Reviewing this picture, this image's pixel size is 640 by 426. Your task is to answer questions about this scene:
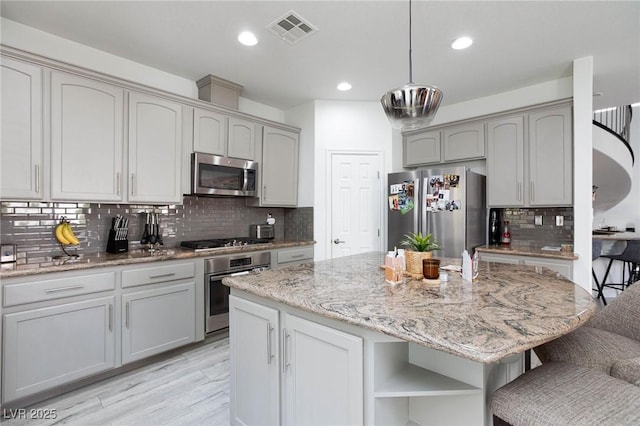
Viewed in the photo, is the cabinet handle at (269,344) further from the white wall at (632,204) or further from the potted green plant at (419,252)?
the white wall at (632,204)

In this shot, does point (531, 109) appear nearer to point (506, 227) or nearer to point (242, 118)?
point (506, 227)

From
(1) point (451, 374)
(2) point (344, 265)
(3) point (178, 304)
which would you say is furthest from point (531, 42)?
(3) point (178, 304)

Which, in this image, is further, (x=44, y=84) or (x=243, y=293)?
(x=44, y=84)

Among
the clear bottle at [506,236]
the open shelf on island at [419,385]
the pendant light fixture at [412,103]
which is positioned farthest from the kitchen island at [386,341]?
the clear bottle at [506,236]

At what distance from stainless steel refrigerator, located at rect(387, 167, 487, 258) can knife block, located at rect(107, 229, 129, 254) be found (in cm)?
279

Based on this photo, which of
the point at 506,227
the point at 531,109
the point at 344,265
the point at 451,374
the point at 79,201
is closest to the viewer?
the point at 451,374

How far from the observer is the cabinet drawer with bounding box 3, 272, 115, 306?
192 centimetres

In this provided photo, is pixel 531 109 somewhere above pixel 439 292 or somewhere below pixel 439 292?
above

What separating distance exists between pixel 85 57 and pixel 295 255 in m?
2.67

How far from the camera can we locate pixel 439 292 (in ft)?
4.69

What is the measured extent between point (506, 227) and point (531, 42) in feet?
6.56

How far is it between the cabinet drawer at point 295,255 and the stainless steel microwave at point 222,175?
0.76 meters

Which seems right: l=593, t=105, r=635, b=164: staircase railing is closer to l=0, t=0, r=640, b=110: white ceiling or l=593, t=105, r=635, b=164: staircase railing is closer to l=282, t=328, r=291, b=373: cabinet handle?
l=0, t=0, r=640, b=110: white ceiling

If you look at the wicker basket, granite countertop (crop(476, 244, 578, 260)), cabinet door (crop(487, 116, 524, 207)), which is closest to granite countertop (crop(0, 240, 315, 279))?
the wicker basket
